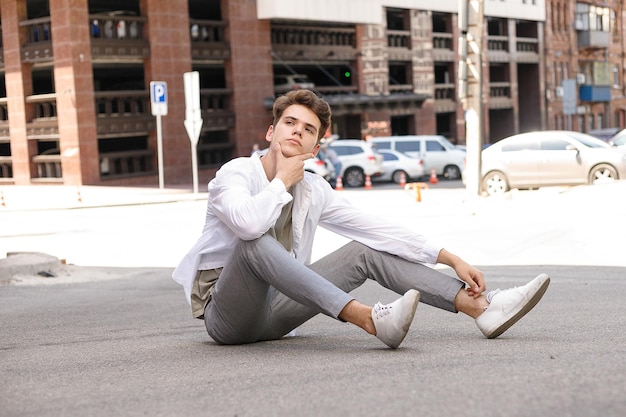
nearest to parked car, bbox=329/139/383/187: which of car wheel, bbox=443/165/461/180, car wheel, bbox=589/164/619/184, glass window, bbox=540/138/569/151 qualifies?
car wheel, bbox=443/165/461/180

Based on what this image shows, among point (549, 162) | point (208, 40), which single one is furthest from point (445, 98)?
point (549, 162)

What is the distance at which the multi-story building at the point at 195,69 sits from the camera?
3662cm

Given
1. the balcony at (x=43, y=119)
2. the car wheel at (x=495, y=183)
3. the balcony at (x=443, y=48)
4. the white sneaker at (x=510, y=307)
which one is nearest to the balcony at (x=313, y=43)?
the balcony at (x=443, y=48)

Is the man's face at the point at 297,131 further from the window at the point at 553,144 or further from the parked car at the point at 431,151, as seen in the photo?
the parked car at the point at 431,151

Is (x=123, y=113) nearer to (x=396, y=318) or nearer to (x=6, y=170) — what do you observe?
(x=6, y=170)

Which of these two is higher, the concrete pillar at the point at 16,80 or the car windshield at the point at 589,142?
the concrete pillar at the point at 16,80

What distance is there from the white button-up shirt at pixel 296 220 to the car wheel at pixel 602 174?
2183 cm

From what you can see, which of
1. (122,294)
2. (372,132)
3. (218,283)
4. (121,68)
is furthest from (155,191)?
(218,283)

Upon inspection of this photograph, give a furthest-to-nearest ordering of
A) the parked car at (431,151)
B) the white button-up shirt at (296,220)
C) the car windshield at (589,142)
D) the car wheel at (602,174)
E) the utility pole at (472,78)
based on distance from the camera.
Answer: the parked car at (431,151)
the car windshield at (589,142)
the car wheel at (602,174)
the utility pole at (472,78)
the white button-up shirt at (296,220)

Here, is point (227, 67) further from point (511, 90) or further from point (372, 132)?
point (511, 90)

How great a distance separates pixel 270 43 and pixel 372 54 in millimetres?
6944

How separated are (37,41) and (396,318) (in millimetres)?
34615

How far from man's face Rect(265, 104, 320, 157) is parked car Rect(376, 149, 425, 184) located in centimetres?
3288

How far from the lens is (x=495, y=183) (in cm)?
2777
